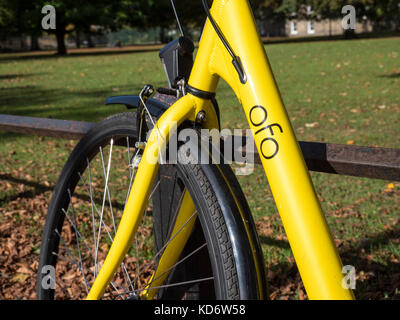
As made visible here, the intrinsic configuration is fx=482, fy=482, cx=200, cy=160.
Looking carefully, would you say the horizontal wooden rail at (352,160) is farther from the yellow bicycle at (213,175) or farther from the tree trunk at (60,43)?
the tree trunk at (60,43)

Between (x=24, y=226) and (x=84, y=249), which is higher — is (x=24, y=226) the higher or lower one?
the higher one

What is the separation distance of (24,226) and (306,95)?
7598 millimetres

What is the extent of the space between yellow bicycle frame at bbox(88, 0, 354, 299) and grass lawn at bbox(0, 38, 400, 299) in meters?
1.79

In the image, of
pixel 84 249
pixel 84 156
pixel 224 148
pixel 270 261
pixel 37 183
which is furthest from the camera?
pixel 37 183

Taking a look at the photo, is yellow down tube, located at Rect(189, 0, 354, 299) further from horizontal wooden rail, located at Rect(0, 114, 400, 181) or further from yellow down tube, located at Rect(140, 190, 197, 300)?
yellow down tube, located at Rect(140, 190, 197, 300)

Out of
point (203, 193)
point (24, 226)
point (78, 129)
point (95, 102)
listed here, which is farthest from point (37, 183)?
point (95, 102)

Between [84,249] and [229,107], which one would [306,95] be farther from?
[84,249]

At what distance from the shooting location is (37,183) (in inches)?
202

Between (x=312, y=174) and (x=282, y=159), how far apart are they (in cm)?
418

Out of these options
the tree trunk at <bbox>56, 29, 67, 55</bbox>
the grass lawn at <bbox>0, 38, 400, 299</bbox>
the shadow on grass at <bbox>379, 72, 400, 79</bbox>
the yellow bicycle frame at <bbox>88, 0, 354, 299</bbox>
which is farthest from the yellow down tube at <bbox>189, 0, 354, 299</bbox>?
the tree trunk at <bbox>56, 29, 67, 55</bbox>

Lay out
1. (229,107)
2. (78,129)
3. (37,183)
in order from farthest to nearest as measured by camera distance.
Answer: (229,107) < (37,183) < (78,129)

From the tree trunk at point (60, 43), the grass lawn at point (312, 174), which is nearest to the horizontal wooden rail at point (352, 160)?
the grass lawn at point (312, 174)

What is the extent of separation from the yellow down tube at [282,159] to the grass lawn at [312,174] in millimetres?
1808

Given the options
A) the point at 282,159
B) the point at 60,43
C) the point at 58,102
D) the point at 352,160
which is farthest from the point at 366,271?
the point at 60,43
